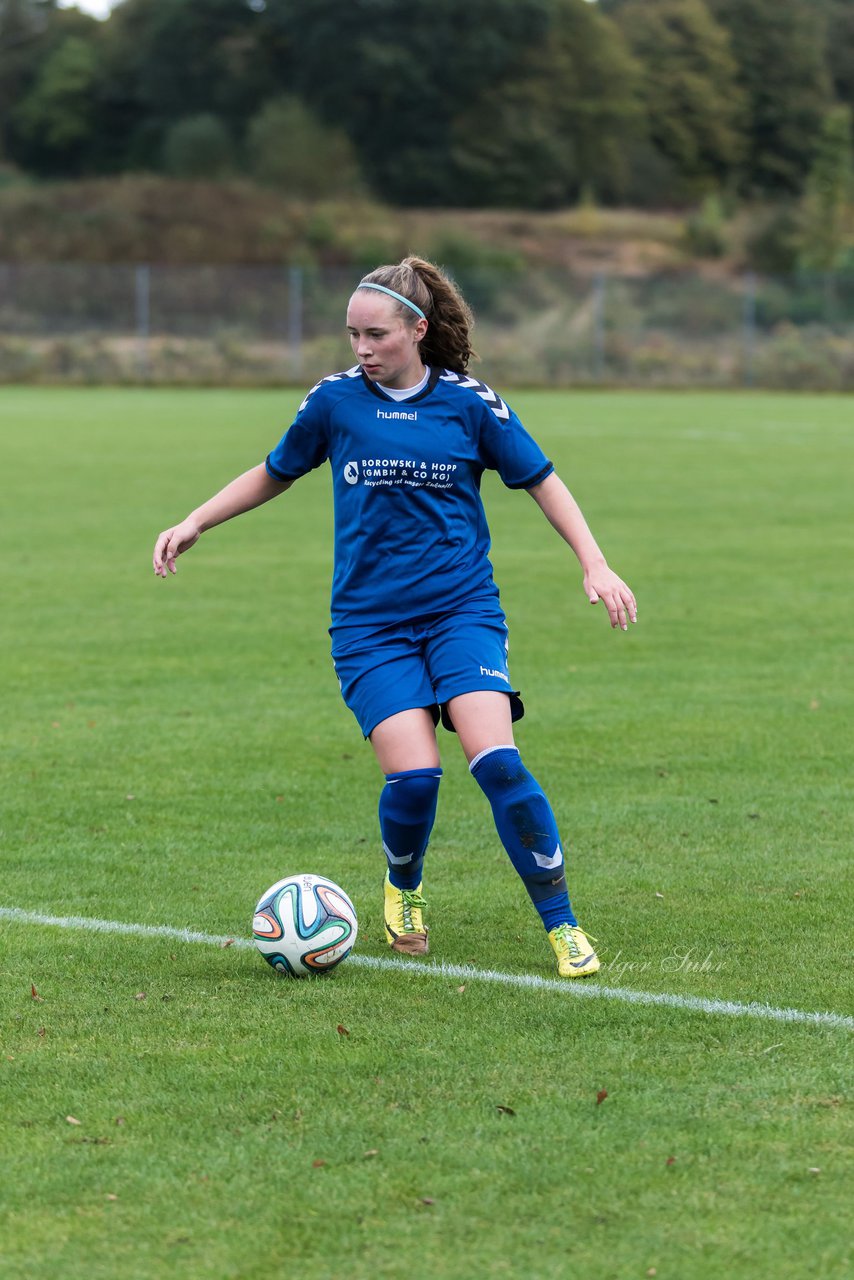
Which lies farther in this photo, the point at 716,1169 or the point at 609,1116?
the point at 609,1116

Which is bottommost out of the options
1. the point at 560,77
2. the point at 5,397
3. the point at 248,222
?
the point at 5,397

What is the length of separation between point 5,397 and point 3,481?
1756cm

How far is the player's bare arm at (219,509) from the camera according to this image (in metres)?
5.14

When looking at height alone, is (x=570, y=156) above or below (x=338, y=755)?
above

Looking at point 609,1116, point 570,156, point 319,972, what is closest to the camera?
point 609,1116

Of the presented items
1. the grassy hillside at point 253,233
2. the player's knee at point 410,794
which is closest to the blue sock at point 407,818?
the player's knee at point 410,794

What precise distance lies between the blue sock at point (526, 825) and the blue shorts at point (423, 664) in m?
0.18

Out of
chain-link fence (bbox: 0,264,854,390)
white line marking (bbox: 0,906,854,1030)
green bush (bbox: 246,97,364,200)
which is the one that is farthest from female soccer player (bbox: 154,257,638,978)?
green bush (bbox: 246,97,364,200)

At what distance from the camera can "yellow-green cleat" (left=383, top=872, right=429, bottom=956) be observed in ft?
16.6

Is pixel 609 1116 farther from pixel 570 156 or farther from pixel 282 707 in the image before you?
pixel 570 156

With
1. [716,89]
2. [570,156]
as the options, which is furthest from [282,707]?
[716,89]

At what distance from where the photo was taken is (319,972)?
486 centimetres

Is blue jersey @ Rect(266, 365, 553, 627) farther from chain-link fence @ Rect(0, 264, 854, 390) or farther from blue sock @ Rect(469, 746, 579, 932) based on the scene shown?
chain-link fence @ Rect(0, 264, 854, 390)

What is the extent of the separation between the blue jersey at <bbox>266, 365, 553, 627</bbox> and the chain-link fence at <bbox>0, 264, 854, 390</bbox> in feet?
121
